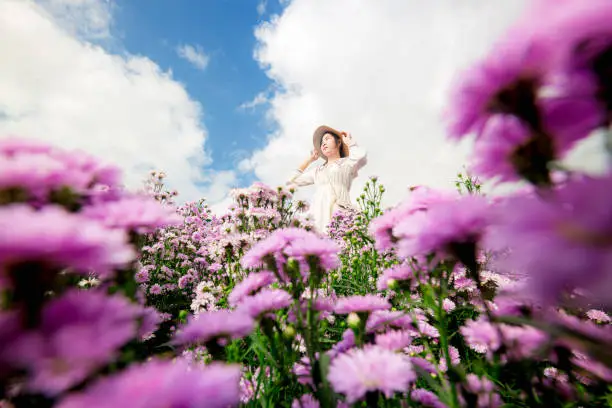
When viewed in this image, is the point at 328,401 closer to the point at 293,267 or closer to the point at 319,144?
the point at 293,267

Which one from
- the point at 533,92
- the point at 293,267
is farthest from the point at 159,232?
the point at 533,92

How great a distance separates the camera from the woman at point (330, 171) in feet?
24.2

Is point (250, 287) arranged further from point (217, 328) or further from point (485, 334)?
point (485, 334)

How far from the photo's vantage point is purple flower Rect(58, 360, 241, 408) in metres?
0.29

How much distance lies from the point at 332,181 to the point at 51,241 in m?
7.36

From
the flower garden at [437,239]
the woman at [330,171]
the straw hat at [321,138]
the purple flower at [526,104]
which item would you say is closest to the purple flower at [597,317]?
the flower garden at [437,239]

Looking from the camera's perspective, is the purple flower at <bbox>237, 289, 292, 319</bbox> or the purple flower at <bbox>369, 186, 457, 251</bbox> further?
the purple flower at <bbox>237, 289, 292, 319</bbox>

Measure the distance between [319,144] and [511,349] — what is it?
7943mm

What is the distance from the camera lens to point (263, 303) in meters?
0.81

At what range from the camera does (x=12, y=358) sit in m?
0.30

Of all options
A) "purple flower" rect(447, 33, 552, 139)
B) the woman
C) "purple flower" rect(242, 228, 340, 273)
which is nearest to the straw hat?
the woman

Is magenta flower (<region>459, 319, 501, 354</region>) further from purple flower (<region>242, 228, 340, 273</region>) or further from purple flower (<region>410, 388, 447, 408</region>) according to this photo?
purple flower (<region>242, 228, 340, 273</region>)

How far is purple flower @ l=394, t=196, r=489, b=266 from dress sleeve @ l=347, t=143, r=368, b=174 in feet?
23.8

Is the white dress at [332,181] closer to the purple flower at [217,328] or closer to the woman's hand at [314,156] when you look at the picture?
the woman's hand at [314,156]
